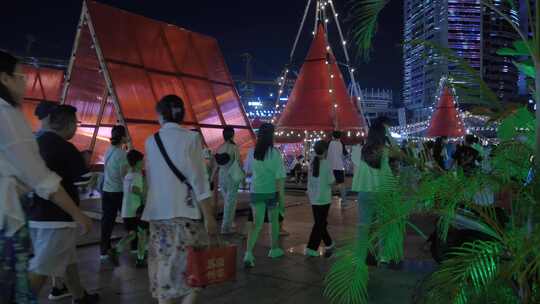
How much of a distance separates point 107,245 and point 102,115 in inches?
245

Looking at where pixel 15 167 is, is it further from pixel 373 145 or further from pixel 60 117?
pixel 373 145

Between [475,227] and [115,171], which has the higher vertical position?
[115,171]

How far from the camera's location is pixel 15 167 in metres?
2.22

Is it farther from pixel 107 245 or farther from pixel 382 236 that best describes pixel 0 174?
pixel 107 245

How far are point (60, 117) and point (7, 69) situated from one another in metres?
1.65

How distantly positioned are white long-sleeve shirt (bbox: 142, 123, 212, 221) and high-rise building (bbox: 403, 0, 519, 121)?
1.69m

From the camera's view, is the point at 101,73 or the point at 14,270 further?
the point at 101,73

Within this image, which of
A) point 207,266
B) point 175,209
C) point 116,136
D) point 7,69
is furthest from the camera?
point 116,136

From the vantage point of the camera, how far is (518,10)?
2.87 metres

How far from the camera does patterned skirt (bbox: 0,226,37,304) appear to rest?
6.86ft

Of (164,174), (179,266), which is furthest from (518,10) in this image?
(179,266)

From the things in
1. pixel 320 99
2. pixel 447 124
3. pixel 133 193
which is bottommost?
pixel 133 193

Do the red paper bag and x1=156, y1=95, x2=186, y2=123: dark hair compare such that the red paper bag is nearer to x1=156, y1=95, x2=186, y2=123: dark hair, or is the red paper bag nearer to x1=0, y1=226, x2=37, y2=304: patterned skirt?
x1=156, y1=95, x2=186, y2=123: dark hair

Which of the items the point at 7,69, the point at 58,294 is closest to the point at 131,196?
the point at 58,294
